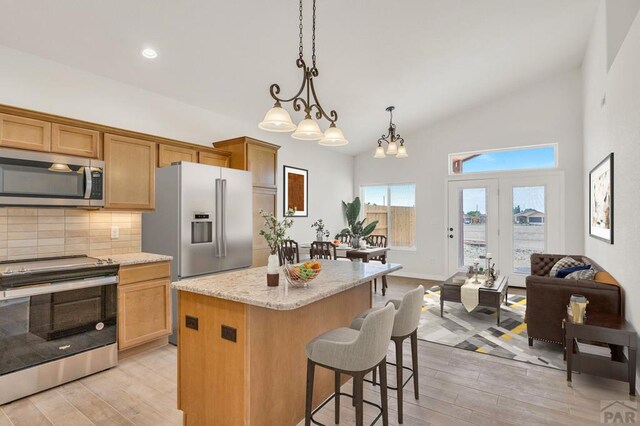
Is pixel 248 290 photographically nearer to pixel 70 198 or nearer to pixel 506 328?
pixel 70 198

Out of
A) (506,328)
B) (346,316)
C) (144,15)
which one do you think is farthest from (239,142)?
(506,328)

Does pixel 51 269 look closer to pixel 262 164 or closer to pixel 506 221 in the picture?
pixel 262 164

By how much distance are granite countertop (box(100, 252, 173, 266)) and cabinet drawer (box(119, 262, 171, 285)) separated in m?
0.05

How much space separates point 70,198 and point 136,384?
1.73 metres

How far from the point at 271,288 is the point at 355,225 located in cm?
447

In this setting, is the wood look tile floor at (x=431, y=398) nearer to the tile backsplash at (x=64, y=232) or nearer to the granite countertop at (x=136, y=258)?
the granite countertop at (x=136, y=258)

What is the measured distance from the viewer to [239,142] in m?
4.58

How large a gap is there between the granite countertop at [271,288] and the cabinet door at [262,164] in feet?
7.08

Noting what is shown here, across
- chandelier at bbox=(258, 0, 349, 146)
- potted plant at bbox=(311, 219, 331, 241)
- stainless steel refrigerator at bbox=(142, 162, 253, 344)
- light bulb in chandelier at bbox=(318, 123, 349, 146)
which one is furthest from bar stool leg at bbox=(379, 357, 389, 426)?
potted plant at bbox=(311, 219, 331, 241)

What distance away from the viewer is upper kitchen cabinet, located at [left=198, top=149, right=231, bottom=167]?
4.34 metres

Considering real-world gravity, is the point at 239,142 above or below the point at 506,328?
above

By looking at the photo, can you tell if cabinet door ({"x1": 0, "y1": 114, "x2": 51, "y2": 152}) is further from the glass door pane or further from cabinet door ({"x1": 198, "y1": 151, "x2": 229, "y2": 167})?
the glass door pane

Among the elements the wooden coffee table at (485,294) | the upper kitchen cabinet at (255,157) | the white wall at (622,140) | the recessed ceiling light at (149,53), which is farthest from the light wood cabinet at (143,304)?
the white wall at (622,140)

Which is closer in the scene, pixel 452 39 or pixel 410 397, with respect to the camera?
pixel 410 397
